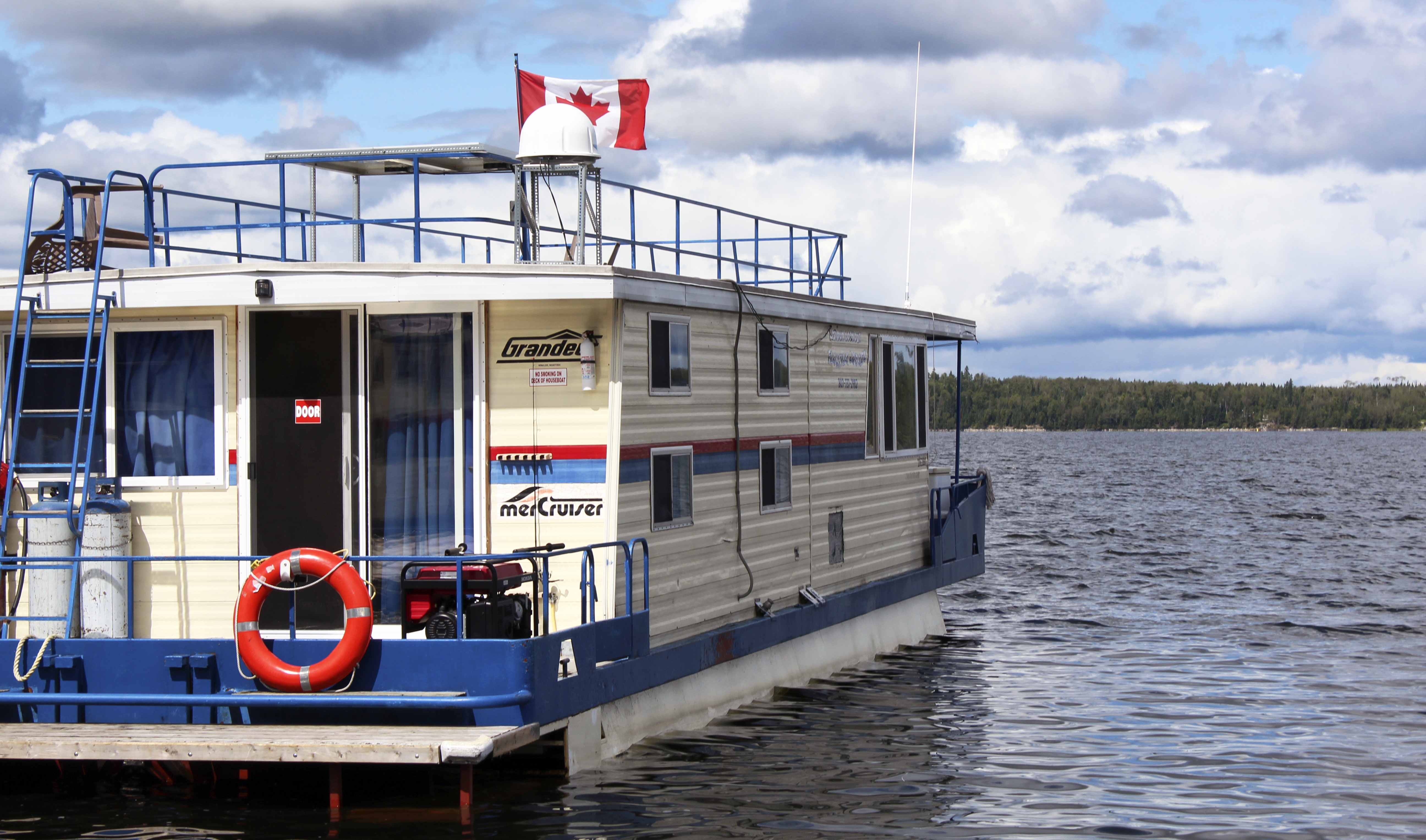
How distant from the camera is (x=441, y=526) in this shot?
10.8m

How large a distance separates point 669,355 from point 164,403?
3.85 meters

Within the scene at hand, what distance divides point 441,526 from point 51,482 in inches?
118

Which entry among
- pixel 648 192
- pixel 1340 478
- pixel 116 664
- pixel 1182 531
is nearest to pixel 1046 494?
pixel 1182 531

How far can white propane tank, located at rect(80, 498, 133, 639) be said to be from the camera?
34.6ft

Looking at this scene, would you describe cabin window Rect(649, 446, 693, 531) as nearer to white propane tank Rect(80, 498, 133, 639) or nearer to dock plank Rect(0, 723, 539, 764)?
dock plank Rect(0, 723, 539, 764)

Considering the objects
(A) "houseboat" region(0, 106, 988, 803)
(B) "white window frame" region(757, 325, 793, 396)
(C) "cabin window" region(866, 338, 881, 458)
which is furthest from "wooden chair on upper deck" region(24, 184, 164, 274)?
(C) "cabin window" region(866, 338, 881, 458)

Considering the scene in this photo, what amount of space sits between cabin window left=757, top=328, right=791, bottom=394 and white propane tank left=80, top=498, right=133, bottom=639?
18.1 ft

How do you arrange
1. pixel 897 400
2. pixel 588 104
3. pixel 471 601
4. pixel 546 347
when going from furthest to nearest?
pixel 897 400
pixel 588 104
pixel 546 347
pixel 471 601

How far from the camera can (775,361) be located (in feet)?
44.3

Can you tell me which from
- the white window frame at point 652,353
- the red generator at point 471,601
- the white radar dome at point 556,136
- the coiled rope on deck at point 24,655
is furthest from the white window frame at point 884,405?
the coiled rope on deck at point 24,655

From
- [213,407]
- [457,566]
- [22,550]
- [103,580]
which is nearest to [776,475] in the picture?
[457,566]

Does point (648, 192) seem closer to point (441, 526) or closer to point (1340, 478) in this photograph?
point (441, 526)

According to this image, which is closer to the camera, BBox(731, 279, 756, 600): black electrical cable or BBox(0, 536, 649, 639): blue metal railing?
BBox(0, 536, 649, 639): blue metal railing

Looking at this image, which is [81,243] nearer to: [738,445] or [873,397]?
[738,445]
